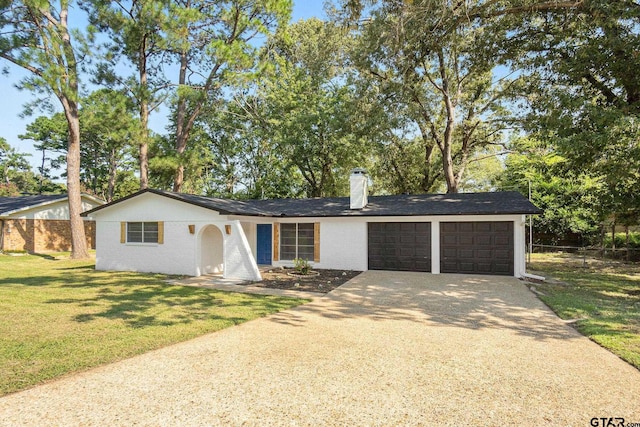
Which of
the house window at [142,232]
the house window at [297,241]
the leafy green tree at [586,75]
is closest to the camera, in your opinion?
the leafy green tree at [586,75]

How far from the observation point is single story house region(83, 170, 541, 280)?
1231 cm

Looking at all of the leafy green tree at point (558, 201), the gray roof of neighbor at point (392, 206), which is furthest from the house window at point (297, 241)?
the leafy green tree at point (558, 201)

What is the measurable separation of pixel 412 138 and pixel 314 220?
13460 millimetres

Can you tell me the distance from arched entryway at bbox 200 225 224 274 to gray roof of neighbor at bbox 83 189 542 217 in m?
1.23

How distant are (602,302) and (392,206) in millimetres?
7655

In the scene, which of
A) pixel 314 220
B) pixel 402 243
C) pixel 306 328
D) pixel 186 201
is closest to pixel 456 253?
pixel 402 243

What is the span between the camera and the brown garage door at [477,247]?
41.1ft

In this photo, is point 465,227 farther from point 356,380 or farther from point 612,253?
point 612,253

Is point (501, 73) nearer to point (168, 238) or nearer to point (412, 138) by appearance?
point (412, 138)

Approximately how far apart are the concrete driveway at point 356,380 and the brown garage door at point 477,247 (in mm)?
6312

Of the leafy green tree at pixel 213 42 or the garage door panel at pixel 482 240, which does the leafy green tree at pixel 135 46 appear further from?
the garage door panel at pixel 482 240

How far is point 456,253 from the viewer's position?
42.9 feet

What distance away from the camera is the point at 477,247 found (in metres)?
12.9

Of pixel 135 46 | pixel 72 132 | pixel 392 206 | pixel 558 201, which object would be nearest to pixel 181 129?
pixel 135 46
